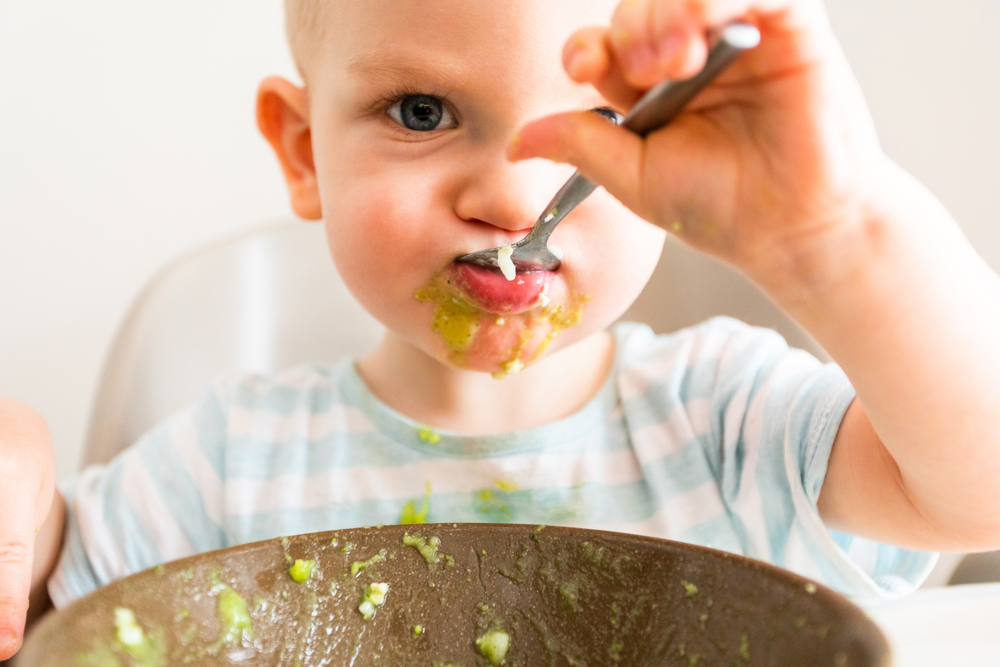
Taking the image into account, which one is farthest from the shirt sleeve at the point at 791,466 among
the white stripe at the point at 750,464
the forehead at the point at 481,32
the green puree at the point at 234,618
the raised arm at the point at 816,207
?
the green puree at the point at 234,618

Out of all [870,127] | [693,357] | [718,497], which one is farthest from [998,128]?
[870,127]

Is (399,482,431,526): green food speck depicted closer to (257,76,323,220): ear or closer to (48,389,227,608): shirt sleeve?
(48,389,227,608): shirt sleeve

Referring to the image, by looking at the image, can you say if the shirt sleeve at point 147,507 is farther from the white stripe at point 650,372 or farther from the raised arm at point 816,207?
the raised arm at point 816,207

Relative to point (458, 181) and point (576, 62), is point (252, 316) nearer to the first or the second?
point (458, 181)

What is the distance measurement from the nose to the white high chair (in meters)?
0.46

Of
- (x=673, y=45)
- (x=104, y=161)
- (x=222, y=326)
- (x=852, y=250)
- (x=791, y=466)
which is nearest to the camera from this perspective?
(x=673, y=45)

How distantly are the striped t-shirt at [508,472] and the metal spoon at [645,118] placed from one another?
274mm

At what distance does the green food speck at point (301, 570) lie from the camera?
51 cm

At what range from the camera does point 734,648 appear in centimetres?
44

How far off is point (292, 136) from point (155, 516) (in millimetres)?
443

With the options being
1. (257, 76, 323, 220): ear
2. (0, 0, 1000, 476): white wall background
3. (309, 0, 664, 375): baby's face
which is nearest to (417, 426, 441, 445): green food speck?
(309, 0, 664, 375): baby's face

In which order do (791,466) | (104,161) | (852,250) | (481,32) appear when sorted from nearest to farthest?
(852,250) < (481,32) < (791,466) < (104,161)

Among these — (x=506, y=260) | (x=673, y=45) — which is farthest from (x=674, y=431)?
(x=673, y=45)

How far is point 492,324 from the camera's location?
701 mm
